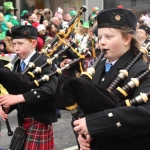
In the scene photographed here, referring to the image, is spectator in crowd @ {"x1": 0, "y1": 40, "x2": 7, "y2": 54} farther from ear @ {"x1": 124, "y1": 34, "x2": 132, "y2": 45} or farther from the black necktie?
ear @ {"x1": 124, "y1": 34, "x2": 132, "y2": 45}

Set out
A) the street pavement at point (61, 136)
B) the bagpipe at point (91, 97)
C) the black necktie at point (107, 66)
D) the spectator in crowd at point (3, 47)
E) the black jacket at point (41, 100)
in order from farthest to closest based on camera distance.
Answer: the spectator in crowd at point (3, 47) < the street pavement at point (61, 136) < the black jacket at point (41, 100) < the black necktie at point (107, 66) < the bagpipe at point (91, 97)

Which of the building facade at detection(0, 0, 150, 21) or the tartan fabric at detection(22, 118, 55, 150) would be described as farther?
the building facade at detection(0, 0, 150, 21)

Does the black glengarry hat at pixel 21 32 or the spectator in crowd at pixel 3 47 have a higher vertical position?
the black glengarry hat at pixel 21 32

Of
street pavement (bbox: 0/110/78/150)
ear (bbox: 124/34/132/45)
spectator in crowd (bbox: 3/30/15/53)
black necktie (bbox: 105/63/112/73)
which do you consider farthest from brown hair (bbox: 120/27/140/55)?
spectator in crowd (bbox: 3/30/15/53)

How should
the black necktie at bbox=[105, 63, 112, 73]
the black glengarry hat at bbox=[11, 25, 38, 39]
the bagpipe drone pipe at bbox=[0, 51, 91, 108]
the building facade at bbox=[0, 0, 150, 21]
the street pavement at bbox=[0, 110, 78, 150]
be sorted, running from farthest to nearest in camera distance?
1. the building facade at bbox=[0, 0, 150, 21]
2. the street pavement at bbox=[0, 110, 78, 150]
3. the black glengarry hat at bbox=[11, 25, 38, 39]
4. the bagpipe drone pipe at bbox=[0, 51, 91, 108]
5. the black necktie at bbox=[105, 63, 112, 73]

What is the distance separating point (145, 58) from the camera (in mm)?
2209

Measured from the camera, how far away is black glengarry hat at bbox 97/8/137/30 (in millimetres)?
2035

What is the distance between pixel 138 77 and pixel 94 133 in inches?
17.0

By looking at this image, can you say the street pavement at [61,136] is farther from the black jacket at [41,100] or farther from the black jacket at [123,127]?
the black jacket at [123,127]

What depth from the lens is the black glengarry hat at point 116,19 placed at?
2035 millimetres

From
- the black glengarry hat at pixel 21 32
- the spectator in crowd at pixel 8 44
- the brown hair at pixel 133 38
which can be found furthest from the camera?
the spectator in crowd at pixel 8 44

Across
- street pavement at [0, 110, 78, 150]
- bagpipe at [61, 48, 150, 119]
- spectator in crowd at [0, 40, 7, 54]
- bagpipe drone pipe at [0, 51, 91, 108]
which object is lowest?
street pavement at [0, 110, 78, 150]

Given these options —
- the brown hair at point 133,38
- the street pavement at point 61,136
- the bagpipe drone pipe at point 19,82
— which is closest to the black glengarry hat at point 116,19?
the brown hair at point 133,38

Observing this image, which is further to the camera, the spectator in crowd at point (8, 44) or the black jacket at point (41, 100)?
the spectator in crowd at point (8, 44)
